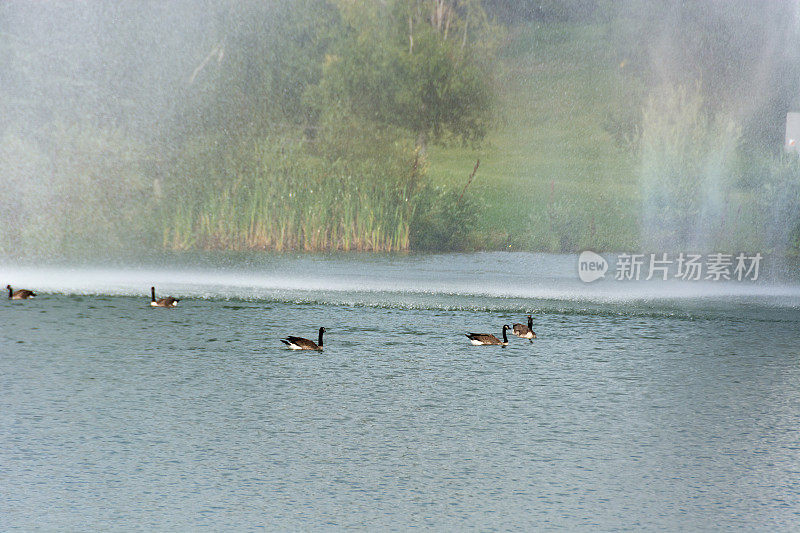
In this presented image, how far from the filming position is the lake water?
7242 millimetres

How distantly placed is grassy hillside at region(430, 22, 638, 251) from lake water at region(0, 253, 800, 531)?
62.2 ft

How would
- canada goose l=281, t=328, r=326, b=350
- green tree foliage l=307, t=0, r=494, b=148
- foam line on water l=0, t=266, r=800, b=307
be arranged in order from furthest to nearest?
green tree foliage l=307, t=0, r=494, b=148 → foam line on water l=0, t=266, r=800, b=307 → canada goose l=281, t=328, r=326, b=350

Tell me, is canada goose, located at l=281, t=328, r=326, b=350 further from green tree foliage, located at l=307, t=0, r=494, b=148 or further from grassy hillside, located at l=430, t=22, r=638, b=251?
green tree foliage, located at l=307, t=0, r=494, b=148

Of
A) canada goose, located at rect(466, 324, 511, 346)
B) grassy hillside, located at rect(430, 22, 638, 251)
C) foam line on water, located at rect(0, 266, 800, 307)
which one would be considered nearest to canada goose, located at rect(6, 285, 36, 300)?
foam line on water, located at rect(0, 266, 800, 307)

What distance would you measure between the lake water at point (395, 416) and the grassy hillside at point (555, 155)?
18959 mm

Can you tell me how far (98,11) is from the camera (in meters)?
43.8

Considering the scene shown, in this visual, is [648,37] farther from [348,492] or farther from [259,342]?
[348,492]

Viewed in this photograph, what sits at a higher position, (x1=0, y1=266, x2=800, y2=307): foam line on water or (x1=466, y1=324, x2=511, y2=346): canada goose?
(x1=0, y1=266, x2=800, y2=307): foam line on water

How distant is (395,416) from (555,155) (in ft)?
129

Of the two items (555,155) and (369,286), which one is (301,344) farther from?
(555,155)

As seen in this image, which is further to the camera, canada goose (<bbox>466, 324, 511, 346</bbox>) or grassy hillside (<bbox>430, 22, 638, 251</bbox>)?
grassy hillside (<bbox>430, 22, 638, 251</bbox>)

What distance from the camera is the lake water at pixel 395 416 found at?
724 cm

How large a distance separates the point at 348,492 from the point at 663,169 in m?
31.9

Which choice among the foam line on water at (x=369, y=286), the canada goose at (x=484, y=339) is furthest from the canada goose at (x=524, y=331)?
the foam line on water at (x=369, y=286)
